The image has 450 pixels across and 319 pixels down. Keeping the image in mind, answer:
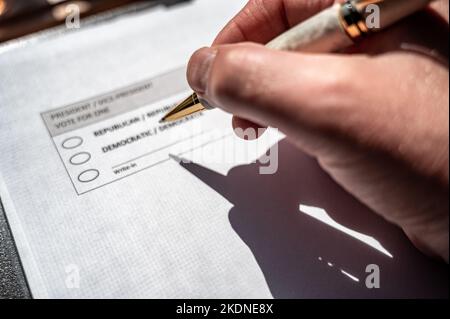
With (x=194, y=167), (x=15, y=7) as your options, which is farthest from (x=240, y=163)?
(x=15, y=7)

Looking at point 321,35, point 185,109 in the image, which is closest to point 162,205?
point 185,109

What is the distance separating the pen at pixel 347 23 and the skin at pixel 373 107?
0.02 meters

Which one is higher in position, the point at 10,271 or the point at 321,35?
the point at 321,35

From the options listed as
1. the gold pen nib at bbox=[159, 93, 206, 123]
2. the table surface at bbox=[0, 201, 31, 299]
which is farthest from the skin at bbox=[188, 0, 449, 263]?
the table surface at bbox=[0, 201, 31, 299]

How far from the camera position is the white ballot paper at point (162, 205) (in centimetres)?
40

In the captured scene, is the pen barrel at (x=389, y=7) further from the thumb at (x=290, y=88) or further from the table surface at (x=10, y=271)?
the table surface at (x=10, y=271)

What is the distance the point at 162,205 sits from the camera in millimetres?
464

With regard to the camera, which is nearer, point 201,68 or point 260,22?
point 201,68

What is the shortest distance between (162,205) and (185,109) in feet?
0.43

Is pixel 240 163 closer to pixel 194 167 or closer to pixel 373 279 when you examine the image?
pixel 194 167

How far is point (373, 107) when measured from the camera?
0.33 m

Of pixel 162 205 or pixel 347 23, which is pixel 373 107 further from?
pixel 162 205

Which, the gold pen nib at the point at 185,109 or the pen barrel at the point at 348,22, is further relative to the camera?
the gold pen nib at the point at 185,109

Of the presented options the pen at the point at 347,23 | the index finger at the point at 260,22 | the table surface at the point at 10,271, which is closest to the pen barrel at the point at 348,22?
the pen at the point at 347,23
